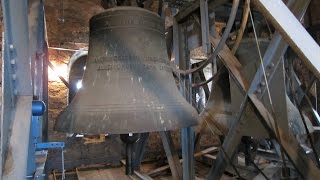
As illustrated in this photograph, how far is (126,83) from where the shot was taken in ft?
3.86

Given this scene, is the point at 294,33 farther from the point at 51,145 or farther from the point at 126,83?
the point at 51,145

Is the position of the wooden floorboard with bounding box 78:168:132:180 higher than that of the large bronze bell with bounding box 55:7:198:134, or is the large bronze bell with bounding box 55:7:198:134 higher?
the large bronze bell with bounding box 55:7:198:134

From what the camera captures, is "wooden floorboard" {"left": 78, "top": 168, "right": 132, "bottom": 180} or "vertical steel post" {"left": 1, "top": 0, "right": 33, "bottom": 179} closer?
"vertical steel post" {"left": 1, "top": 0, "right": 33, "bottom": 179}

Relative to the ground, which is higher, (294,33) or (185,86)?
(294,33)

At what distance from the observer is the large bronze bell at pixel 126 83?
41.2 inches

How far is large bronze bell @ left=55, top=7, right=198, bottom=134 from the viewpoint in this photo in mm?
1047

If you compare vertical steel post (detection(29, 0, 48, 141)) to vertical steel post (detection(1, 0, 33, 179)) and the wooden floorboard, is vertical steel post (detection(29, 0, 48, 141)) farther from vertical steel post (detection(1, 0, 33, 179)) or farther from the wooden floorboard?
the wooden floorboard

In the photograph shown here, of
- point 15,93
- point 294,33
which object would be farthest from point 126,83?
point 294,33

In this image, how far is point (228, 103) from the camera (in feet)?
7.93

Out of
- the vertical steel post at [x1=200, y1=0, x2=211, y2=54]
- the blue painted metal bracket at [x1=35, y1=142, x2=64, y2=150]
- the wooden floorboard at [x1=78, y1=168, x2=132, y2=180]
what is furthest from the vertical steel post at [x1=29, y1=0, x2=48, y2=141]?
the wooden floorboard at [x1=78, y1=168, x2=132, y2=180]

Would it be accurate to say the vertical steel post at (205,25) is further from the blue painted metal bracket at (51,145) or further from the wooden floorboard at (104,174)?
the wooden floorboard at (104,174)

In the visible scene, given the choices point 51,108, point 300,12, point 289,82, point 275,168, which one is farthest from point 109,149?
point 300,12

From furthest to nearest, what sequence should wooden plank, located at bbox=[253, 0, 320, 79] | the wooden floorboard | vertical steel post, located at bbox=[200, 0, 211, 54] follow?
the wooden floorboard < vertical steel post, located at bbox=[200, 0, 211, 54] < wooden plank, located at bbox=[253, 0, 320, 79]

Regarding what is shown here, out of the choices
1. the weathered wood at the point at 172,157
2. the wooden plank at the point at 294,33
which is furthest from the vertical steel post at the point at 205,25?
the wooden plank at the point at 294,33
